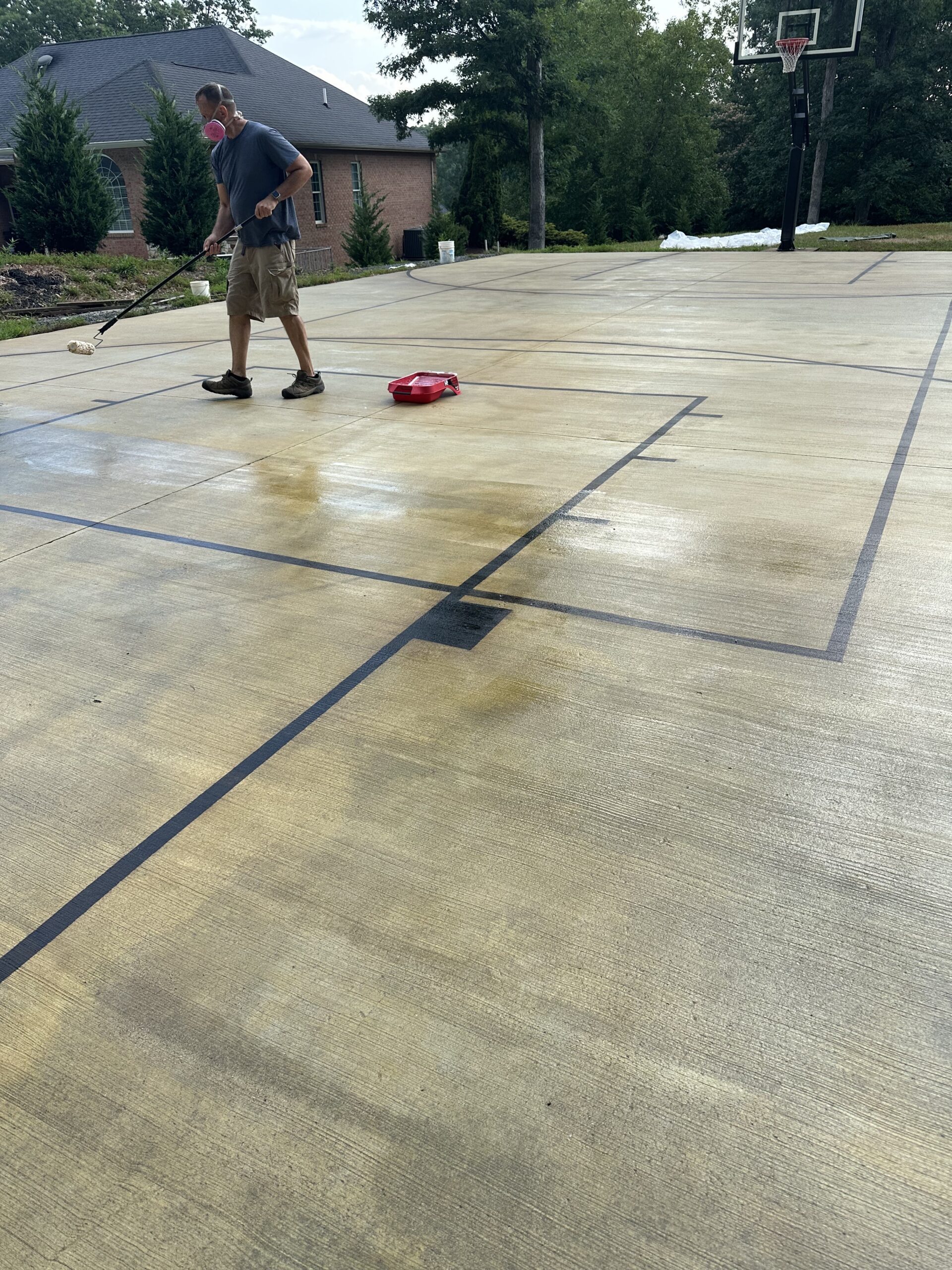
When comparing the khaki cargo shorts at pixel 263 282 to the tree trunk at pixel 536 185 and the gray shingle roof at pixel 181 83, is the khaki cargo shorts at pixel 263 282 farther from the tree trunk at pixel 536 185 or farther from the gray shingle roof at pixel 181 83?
the tree trunk at pixel 536 185

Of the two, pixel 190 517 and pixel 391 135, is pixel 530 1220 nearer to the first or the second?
pixel 190 517

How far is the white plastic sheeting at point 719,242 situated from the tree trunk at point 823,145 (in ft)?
40.1

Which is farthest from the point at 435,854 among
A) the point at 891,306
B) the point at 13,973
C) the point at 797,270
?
the point at 797,270

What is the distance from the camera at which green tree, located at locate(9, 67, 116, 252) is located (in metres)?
16.8

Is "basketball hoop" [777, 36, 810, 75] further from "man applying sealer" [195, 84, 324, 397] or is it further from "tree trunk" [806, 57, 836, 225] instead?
"tree trunk" [806, 57, 836, 225]

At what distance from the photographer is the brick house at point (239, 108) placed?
78.3ft

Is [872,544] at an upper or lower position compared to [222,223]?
lower

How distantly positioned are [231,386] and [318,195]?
23.5 metres

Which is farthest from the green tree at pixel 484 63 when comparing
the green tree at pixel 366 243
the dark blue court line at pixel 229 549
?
the dark blue court line at pixel 229 549

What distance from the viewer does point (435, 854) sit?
6.87 ft

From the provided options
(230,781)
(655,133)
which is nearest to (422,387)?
(230,781)

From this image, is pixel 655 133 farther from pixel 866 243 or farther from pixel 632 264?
pixel 632 264

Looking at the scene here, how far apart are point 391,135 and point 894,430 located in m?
29.6

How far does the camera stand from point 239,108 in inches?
963
